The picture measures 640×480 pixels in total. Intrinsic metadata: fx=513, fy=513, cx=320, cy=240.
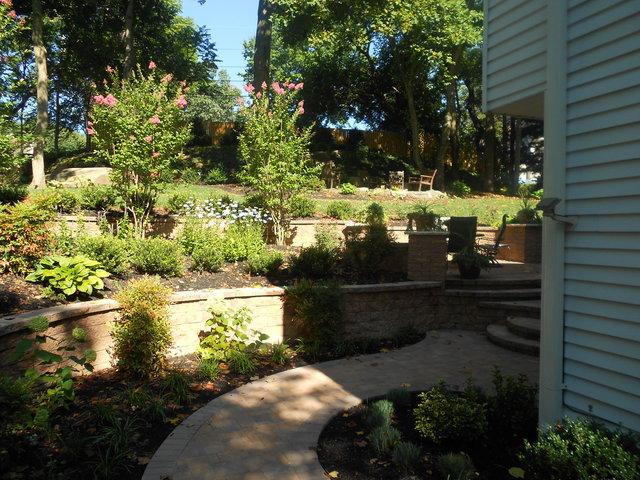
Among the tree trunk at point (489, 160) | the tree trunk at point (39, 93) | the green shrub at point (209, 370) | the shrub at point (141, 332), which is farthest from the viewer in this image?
the tree trunk at point (489, 160)

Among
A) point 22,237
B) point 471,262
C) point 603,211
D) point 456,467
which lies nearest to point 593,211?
point 603,211

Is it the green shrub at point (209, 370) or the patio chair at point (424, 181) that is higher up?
the patio chair at point (424, 181)

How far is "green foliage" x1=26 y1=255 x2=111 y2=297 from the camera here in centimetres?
547

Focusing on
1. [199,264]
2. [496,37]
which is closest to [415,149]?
[199,264]

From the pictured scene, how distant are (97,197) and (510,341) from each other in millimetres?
6746

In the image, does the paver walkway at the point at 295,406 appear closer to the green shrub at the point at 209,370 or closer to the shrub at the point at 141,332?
the green shrub at the point at 209,370

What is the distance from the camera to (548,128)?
3.59 m

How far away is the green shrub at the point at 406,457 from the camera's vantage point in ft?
11.3

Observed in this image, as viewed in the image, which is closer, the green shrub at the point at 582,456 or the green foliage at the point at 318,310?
the green shrub at the point at 582,456

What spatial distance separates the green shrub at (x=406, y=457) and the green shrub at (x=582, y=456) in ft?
2.30

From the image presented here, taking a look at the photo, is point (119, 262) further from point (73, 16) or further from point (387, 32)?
point (73, 16)

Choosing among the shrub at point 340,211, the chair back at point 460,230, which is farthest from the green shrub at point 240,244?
the chair back at point 460,230

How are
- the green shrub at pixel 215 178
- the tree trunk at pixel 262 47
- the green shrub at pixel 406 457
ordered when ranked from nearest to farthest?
the green shrub at pixel 406 457
the tree trunk at pixel 262 47
the green shrub at pixel 215 178

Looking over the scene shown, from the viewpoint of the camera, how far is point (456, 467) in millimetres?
3271
